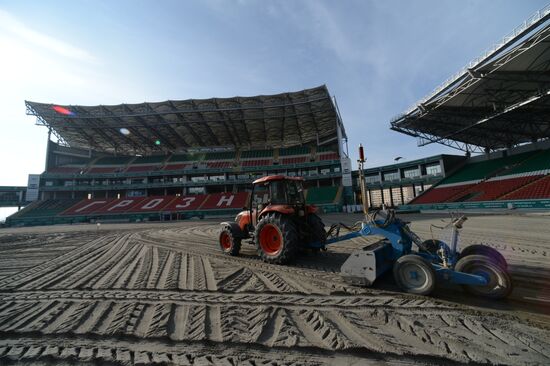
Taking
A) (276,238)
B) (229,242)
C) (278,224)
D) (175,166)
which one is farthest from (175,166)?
(278,224)

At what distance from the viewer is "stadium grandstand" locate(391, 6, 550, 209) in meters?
14.7

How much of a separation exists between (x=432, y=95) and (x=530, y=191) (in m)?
10.6

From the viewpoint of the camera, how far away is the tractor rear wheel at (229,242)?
19.1 ft

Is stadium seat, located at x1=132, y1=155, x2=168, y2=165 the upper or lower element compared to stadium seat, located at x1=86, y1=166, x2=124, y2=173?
upper

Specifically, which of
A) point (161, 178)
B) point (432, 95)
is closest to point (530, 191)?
point (432, 95)

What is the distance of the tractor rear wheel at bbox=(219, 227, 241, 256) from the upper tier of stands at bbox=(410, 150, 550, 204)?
2170 centimetres

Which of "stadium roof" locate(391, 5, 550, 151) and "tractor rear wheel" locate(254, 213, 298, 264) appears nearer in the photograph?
"tractor rear wheel" locate(254, 213, 298, 264)

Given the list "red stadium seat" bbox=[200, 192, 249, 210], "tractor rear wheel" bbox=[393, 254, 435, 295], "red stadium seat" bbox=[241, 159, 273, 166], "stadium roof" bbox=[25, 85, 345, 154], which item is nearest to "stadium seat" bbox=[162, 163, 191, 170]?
"stadium roof" bbox=[25, 85, 345, 154]

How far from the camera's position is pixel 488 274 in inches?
110

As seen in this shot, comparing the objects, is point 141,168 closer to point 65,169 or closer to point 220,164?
point 65,169

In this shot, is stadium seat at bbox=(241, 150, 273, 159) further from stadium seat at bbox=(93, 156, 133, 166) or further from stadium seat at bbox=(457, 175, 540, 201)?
stadium seat at bbox=(457, 175, 540, 201)

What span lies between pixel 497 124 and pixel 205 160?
4032cm

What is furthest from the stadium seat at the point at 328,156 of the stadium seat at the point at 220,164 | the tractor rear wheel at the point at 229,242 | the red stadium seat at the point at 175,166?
the tractor rear wheel at the point at 229,242

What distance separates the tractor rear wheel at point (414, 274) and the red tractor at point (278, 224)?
74.4 inches
